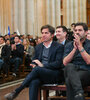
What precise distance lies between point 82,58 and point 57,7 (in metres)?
16.4

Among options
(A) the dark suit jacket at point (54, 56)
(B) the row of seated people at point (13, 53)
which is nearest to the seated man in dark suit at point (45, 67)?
(A) the dark suit jacket at point (54, 56)

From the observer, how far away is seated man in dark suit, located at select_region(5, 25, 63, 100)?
17.4 ft

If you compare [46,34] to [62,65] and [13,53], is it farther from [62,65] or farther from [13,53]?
[13,53]

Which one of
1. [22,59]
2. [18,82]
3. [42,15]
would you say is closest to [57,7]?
[42,15]

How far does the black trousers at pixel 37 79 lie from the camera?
5277 millimetres

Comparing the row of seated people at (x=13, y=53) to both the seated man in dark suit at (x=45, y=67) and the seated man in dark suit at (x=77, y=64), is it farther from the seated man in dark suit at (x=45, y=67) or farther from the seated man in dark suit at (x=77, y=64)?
the seated man in dark suit at (x=77, y=64)

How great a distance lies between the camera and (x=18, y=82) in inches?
413

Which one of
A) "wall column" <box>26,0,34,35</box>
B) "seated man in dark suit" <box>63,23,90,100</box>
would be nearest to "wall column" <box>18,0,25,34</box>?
"wall column" <box>26,0,34,35</box>

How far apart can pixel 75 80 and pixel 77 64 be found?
0.65 metres

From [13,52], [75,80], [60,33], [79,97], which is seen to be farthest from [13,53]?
[79,97]

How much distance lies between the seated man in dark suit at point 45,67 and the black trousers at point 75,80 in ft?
1.67

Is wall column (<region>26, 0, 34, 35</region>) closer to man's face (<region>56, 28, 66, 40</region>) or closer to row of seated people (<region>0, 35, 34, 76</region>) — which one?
row of seated people (<region>0, 35, 34, 76</region>)

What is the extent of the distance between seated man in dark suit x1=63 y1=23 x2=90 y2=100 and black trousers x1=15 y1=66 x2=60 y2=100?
38 centimetres

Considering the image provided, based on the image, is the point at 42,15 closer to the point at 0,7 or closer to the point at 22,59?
the point at 0,7
